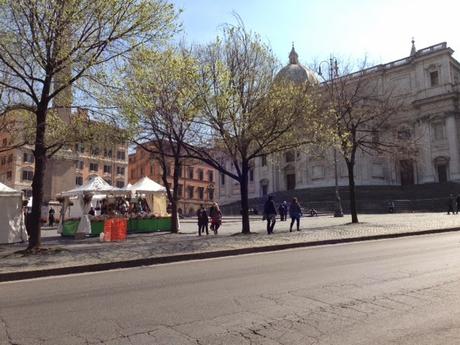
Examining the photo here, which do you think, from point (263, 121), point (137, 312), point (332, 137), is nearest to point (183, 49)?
point (263, 121)

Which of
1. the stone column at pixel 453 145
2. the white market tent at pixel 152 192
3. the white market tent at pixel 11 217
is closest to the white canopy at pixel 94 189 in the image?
the white market tent at pixel 152 192

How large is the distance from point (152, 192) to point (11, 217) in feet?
32.7

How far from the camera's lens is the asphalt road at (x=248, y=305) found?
221 inches

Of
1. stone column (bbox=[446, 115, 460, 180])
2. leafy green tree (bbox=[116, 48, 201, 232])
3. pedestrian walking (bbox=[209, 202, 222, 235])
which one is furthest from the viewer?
stone column (bbox=[446, 115, 460, 180])

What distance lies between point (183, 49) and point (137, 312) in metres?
18.5

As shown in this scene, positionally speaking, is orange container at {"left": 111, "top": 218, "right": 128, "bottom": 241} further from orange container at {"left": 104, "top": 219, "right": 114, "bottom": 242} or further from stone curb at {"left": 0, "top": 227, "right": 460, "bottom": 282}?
stone curb at {"left": 0, "top": 227, "right": 460, "bottom": 282}

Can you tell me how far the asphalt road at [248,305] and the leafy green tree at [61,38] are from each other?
713 cm

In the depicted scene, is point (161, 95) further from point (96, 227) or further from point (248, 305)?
point (248, 305)

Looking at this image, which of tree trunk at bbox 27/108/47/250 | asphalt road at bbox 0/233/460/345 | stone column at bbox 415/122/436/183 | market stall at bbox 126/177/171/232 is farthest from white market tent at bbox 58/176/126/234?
stone column at bbox 415/122/436/183

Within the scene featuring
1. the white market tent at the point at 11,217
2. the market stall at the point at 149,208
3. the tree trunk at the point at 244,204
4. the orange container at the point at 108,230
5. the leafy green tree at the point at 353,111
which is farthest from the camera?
the leafy green tree at the point at 353,111

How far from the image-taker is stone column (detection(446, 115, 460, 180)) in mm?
64562

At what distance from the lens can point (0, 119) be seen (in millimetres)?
19922

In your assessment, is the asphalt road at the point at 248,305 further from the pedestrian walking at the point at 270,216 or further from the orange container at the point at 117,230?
the pedestrian walking at the point at 270,216

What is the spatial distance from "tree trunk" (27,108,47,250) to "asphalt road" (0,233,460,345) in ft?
16.6
